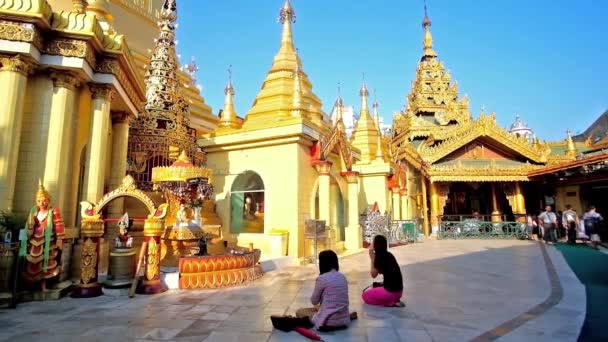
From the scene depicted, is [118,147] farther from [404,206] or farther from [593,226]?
[593,226]

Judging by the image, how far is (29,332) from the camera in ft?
13.9

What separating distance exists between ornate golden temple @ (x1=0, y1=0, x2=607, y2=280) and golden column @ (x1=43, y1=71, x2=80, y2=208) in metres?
0.02

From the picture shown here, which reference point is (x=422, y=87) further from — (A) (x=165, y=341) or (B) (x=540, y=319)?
(A) (x=165, y=341)

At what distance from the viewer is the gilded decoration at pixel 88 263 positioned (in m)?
6.23

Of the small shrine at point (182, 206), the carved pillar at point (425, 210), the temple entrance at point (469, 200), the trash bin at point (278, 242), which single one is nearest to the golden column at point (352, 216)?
the trash bin at point (278, 242)

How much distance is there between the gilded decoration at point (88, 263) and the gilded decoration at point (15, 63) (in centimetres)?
340

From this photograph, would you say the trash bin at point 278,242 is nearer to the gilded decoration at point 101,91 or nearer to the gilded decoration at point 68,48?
the gilded decoration at point 101,91

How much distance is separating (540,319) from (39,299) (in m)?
7.74

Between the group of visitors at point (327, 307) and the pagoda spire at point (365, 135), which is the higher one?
the pagoda spire at point (365, 135)

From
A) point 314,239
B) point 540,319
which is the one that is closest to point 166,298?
point 314,239

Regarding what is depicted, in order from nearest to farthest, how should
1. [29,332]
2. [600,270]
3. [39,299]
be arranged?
[29,332], [39,299], [600,270]

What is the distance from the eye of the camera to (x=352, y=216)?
46.6ft

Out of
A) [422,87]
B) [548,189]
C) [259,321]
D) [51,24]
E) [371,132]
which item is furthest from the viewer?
[422,87]

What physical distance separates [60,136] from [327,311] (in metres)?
6.21
